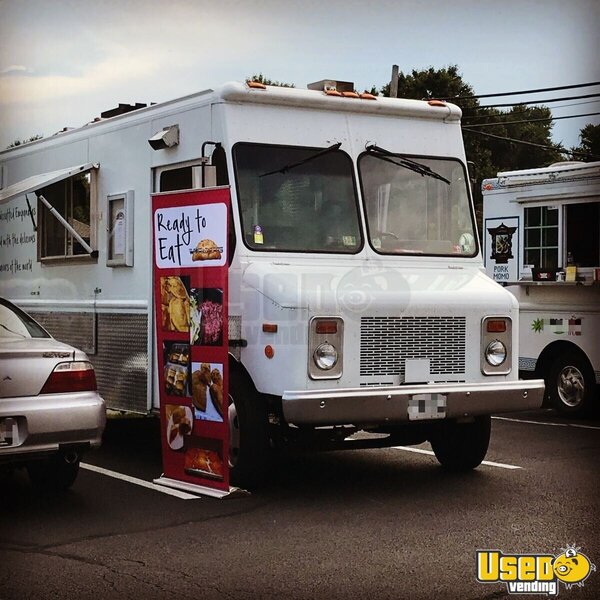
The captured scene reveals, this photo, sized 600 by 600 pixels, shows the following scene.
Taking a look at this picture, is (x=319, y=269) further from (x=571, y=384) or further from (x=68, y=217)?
(x=571, y=384)

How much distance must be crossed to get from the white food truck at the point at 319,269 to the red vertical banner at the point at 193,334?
191 mm

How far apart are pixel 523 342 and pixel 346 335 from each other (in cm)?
556

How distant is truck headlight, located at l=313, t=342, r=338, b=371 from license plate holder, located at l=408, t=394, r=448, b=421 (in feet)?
1.91

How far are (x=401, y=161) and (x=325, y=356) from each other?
6.38 feet

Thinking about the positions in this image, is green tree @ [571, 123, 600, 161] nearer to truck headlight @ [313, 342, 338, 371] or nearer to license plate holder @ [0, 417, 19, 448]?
truck headlight @ [313, 342, 338, 371]

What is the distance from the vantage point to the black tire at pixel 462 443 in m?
7.82

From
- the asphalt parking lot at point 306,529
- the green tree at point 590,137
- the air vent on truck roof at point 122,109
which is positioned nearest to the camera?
the green tree at point 590,137

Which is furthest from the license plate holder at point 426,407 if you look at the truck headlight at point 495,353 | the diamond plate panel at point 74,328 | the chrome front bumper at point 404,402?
the diamond plate panel at point 74,328

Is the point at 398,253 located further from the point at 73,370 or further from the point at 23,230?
the point at 23,230

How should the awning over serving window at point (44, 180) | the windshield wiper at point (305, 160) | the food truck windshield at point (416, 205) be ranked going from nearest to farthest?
the windshield wiper at point (305, 160)
the food truck windshield at point (416, 205)
the awning over serving window at point (44, 180)

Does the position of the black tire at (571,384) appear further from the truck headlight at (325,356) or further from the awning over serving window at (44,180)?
the awning over serving window at (44,180)

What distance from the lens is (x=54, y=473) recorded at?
23.5ft

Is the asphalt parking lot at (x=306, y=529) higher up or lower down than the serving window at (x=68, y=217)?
lower down

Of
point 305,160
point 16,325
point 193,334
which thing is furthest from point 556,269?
point 16,325
